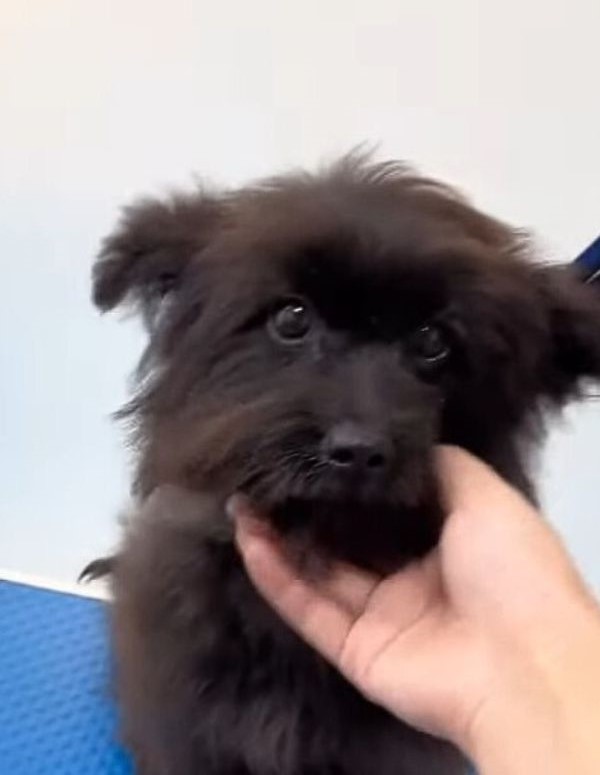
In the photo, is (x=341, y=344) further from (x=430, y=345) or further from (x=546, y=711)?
(x=546, y=711)

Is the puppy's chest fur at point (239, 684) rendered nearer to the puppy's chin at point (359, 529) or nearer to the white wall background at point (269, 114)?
the puppy's chin at point (359, 529)

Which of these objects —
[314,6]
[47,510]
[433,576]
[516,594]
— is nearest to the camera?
[516,594]

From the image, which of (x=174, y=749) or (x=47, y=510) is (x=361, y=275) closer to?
(x=174, y=749)

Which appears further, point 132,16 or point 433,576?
point 132,16

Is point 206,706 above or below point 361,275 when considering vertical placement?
below

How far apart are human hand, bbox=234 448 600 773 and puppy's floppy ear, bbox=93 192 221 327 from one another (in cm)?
23

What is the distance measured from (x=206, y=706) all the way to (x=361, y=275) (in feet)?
1.22

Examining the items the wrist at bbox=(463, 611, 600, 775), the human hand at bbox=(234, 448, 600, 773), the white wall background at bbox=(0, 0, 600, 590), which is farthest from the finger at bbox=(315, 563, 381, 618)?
the white wall background at bbox=(0, 0, 600, 590)

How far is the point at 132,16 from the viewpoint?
6.48 feet

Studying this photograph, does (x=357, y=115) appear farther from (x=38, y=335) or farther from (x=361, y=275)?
(x=361, y=275)

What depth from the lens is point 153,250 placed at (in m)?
1.20

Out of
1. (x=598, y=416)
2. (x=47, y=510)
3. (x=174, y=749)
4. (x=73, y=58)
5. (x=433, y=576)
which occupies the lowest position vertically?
(x=47, y=510)

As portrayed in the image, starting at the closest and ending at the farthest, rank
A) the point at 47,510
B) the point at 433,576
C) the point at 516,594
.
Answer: the point at 516,594 < the point at 433,576 < the point at 47,510

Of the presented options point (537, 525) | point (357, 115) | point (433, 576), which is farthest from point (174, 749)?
point (357, 115)
